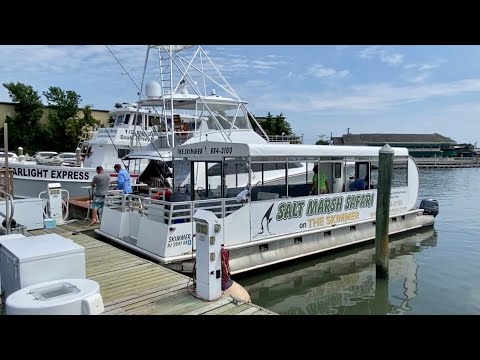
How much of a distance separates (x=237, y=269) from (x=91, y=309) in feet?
16.3

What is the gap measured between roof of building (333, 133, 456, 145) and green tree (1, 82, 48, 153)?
197 ft

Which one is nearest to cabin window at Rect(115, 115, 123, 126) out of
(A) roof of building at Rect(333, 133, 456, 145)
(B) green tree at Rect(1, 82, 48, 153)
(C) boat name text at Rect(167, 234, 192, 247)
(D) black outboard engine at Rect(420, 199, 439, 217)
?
(C) boat name text at Rect(167, 234, 192, 247)

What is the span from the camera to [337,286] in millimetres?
9664

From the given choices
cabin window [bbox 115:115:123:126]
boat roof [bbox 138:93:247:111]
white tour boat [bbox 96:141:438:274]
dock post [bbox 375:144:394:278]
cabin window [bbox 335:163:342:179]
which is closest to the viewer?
white tour boat [bbox 96:141:438:274]

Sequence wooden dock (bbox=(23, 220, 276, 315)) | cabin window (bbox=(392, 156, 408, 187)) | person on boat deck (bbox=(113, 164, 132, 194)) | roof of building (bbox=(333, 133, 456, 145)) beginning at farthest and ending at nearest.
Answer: roof of building (bbox=(333, 133, 456, 145))
cabin window (bbox=(392, 156, 408, 187))
person on boat deck (bbox=(113, 164, 132, 194))
wooden dock (bbox=(23, 220, 276, 315))

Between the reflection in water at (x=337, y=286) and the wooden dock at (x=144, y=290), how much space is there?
8.17 ft

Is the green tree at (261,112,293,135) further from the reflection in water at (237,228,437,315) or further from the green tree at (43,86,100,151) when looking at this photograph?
the reflection in water at (237,228,437,315)

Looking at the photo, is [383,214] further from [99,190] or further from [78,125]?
[78,125]

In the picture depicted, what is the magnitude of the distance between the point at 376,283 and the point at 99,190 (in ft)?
27.2

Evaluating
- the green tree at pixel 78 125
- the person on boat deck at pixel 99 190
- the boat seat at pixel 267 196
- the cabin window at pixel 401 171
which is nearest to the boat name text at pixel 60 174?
the person on boat deck at pixel 99 190

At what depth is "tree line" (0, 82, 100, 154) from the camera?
45.7 metres

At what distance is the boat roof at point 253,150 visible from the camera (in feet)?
29.9

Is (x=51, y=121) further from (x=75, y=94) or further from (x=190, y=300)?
(x=190, y=300)
